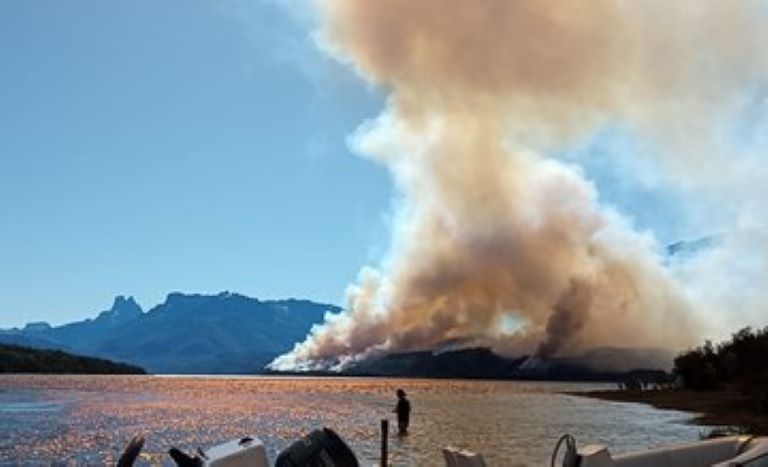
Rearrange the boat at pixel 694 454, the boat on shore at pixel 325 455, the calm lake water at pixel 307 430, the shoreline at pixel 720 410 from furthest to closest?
the shoreline at pixel 720 410
the calm lake water at pixel 307 430
the boat at pixel 694 454
the boat on shore at pixel 325 455

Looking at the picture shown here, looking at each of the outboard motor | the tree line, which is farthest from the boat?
the tree line

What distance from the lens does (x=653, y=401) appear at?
130 metres

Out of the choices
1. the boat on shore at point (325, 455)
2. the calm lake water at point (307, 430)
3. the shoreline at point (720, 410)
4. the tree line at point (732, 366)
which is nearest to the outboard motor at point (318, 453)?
the boat on shore at point (325, 455)

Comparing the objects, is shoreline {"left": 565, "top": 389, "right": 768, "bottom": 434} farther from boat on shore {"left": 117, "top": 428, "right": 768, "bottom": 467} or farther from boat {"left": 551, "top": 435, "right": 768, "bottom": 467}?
boat on shore {"left": 117, "top": 428, "right": 768, "bottom": 467}

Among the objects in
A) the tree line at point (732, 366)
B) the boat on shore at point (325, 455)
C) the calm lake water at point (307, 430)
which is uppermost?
the tree line at point (732, 366)

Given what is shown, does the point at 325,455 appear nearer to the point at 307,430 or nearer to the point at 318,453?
the point at 318,453

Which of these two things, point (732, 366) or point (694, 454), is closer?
point (694, 454)

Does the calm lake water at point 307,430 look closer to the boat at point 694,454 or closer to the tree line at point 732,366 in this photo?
the tree line at point 732,366

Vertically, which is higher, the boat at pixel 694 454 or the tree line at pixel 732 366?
the tree line at pixel 732 366

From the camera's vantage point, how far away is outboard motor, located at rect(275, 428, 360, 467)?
1645 centimetres

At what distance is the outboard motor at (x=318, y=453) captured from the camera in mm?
16453

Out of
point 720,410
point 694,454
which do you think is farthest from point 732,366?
point 694,454

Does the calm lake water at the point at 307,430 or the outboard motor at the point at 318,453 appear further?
the calm lake water at the point at 307,430

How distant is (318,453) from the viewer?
16.5 metres
